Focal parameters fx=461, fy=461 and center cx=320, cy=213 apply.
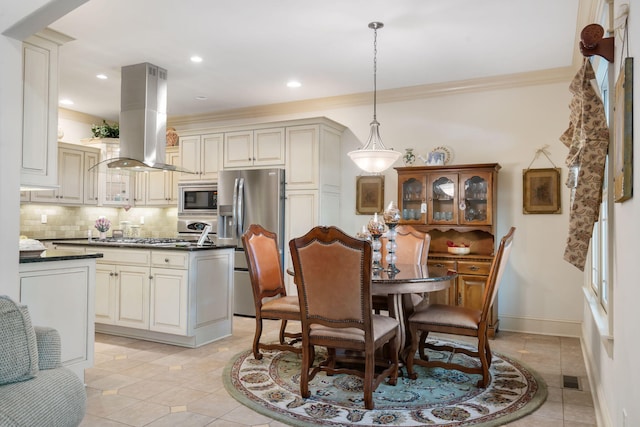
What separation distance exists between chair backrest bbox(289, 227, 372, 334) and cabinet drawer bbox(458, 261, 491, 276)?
224 cm

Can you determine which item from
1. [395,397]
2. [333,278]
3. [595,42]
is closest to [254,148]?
[333,278]

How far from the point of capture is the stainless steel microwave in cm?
577

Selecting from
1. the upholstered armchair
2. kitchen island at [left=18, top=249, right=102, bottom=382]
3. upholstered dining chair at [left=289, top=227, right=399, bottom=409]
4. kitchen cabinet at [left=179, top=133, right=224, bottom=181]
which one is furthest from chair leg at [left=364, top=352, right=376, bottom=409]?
kitchen cabinet at [left=179, top=133, right=224, bottom=181]

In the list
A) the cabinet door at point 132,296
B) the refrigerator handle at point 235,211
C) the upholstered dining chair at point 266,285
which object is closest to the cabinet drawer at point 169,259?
the cabinet door at point 132,296

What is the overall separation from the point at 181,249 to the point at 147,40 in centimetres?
182

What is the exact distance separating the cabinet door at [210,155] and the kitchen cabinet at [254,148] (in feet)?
0.37

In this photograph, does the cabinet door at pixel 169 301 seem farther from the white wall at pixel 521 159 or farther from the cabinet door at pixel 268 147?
the white wall at pixel 521 159

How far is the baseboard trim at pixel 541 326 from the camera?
455 centimetres

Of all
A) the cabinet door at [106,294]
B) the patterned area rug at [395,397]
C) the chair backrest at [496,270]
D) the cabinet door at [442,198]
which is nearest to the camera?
the patterned area rug at [395,397]

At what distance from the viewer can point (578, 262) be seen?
231 cm

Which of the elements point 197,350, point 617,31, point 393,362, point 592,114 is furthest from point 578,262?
point 197,350

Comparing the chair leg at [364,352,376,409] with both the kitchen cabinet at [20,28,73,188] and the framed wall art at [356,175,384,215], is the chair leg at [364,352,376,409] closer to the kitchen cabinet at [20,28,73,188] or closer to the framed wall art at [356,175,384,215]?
the kitchen cabinet at [20,28,73,188]

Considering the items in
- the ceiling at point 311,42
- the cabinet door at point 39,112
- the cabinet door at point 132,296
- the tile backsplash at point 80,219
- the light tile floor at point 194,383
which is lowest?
the light tile floor at point 194,383

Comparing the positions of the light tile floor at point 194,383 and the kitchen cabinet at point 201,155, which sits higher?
the kitchen cabinet at point 201,155
